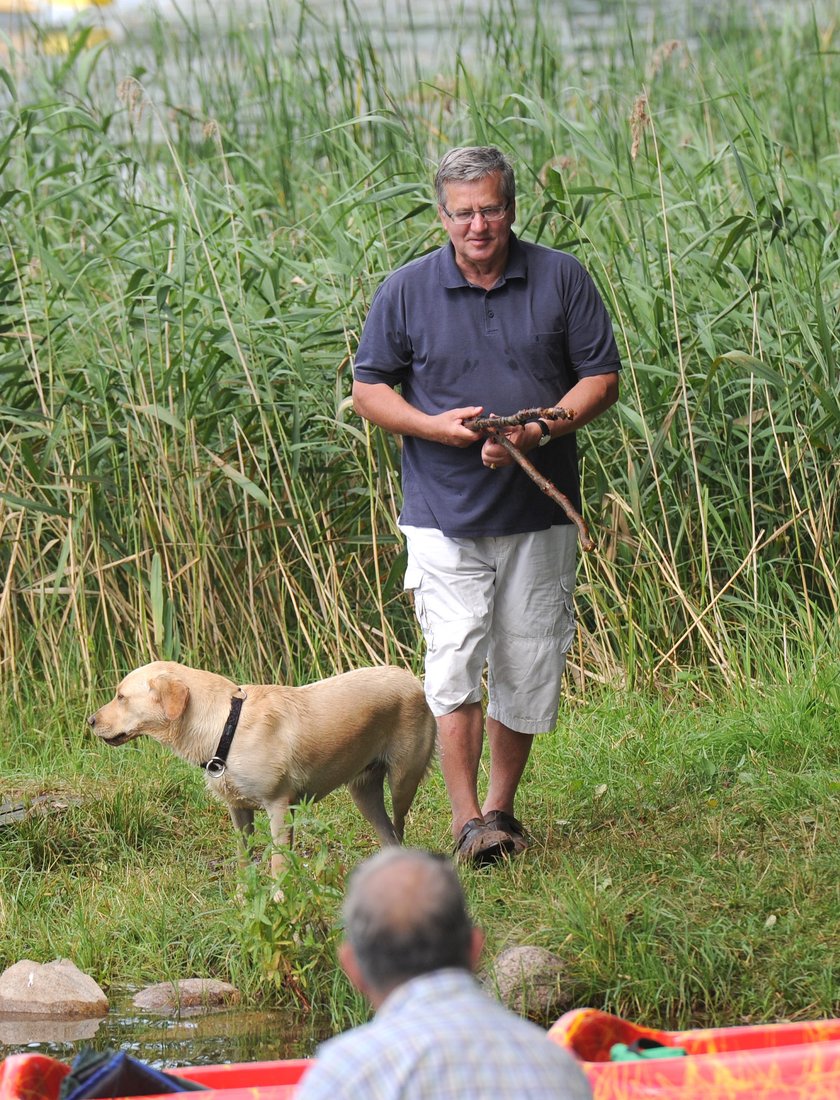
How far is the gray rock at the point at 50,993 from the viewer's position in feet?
13.8

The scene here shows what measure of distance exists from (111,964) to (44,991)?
0.26 metres

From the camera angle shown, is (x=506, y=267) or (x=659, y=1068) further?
(x=506, y=267)

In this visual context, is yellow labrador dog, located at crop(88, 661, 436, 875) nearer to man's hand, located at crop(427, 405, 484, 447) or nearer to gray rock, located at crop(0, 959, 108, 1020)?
gray rock, located at crop(0, 959, 108, 1020)

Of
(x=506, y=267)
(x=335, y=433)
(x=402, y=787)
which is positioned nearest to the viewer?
(x=506, y=267)

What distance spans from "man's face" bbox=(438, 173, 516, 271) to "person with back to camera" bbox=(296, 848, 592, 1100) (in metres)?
2.97

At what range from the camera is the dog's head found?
15.7 ft

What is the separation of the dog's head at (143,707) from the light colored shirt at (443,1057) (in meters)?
2.96

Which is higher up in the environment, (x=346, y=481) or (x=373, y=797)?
(x=346, y=481)

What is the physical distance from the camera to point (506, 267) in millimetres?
4762

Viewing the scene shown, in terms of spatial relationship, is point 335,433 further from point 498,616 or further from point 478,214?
point 478,214

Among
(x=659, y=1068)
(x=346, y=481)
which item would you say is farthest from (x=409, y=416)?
(x=659, y=1068)

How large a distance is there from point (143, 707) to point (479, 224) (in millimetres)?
1915

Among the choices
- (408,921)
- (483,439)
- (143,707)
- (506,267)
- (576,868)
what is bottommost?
(576,868)

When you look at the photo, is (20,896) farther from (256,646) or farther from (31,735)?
(256,646)
